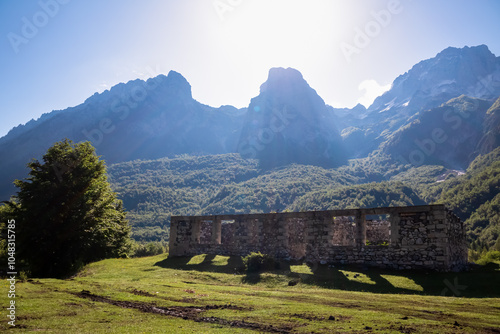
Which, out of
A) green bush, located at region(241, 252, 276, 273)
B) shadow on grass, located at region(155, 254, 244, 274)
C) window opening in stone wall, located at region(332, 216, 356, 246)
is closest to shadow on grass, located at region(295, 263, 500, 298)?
green bush, located at region(241, 252, 276, 273)

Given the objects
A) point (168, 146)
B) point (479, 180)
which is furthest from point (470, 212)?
point (168, 146)

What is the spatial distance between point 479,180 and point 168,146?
15001 centimetres

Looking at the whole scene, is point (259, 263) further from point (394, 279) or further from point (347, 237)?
point (347, 237)

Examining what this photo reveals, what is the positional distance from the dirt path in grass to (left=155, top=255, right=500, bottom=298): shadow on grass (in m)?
7.79

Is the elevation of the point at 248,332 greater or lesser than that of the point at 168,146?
→ lesser

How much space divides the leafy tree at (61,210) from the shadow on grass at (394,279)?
10.0 metres

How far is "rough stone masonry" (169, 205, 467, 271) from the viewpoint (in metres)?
→ 19.2

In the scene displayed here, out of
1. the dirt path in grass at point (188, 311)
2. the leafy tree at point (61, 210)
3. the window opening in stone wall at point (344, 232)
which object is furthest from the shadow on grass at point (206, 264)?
the dirt path in grass at point (188, 311)

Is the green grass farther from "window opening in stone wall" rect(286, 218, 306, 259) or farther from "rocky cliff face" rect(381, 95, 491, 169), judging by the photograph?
"rocky cliff face" rect(381, 95, 491, 169)

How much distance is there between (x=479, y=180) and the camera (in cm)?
8981

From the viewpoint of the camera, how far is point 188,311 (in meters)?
10.6

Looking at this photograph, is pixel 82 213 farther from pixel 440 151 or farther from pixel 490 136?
pixel 440 151

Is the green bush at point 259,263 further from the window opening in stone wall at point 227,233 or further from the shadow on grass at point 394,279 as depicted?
the window opening in stone wall at point 227,233

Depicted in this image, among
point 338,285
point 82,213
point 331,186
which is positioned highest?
point 331,186
